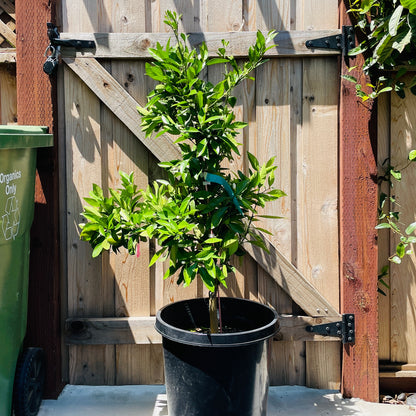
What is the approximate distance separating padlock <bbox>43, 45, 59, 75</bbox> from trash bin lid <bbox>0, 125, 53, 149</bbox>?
0.90ft

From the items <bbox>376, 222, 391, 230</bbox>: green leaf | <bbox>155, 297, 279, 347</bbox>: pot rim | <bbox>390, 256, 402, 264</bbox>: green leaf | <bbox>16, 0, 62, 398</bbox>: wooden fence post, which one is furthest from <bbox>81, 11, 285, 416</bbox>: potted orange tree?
<bbox>390, 256, 402, 264</bbox>: green leaf

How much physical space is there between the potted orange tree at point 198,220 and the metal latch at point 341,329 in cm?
54

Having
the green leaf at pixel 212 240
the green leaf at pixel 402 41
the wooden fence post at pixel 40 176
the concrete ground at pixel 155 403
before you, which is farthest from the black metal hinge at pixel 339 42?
the concrete ground at pixel 155 403

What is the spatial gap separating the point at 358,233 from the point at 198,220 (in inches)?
34.9

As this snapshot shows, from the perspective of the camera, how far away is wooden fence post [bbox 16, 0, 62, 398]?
94.0 inches

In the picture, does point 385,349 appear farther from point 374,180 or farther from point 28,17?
point 28,17

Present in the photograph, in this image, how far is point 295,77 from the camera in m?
2.45

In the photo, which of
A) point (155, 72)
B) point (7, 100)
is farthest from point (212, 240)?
point (7, 100)

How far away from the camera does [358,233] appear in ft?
7.96

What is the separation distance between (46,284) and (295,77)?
5.07ft

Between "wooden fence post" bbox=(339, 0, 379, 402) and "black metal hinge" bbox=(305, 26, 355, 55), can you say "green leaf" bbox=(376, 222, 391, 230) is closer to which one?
"wooden fence post" bbox=(339, 0, 379, 402)

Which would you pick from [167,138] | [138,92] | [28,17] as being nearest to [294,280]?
[167,138]

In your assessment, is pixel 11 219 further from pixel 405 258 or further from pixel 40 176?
pixel 405 258

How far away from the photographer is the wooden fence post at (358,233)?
2.40 m
